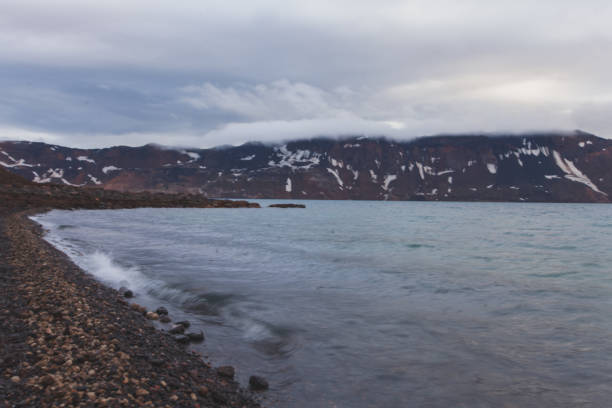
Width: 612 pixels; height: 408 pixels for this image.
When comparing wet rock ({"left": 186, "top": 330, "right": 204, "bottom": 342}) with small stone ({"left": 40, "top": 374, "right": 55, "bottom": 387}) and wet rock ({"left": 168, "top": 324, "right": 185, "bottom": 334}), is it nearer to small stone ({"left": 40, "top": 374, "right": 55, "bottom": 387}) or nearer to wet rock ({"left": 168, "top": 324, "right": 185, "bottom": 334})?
wet rock ({"left": 168, "top": 324, "right": 185, "bottom": 334})

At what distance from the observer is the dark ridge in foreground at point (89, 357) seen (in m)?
4.48

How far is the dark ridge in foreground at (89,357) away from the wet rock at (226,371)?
36 millimetres

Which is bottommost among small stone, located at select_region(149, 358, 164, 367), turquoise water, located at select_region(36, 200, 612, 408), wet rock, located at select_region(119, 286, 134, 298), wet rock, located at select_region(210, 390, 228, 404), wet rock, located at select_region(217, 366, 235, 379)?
turquoise water, located at select_region(36, 200, 612, 408)

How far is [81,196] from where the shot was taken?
240ft

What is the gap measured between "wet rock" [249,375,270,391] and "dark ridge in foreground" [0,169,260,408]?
241mm

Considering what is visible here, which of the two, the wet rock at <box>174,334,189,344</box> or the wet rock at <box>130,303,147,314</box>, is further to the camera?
the wet rock at <box>130,303,147,314</box>

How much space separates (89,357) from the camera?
547cm

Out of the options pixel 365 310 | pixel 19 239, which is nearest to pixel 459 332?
pixel 365 310

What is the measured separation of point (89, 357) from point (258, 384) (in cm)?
238

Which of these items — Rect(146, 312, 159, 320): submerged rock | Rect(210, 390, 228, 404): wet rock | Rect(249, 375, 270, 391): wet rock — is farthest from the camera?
Rect(146, 312, 159, 320): submerged rock

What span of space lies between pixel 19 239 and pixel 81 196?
60784mm

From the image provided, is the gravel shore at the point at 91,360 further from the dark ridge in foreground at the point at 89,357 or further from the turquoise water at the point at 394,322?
the turquoise water at the point at 394,322

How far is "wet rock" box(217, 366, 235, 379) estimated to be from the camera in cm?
614

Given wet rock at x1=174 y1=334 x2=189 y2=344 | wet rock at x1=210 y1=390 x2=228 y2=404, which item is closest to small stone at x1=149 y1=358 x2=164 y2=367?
wet rock at x1=210 y1=390 x2=228 y2=404
